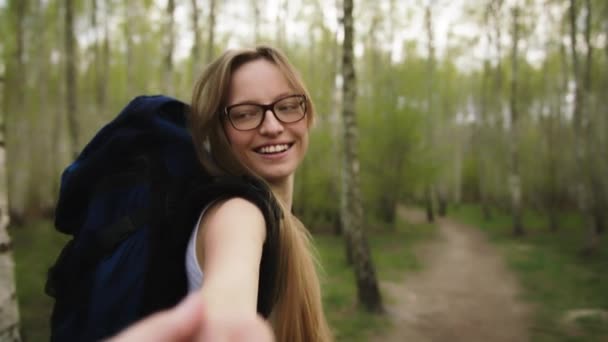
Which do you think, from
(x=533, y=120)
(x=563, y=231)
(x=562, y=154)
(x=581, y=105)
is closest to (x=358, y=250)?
(x=581, y=105)

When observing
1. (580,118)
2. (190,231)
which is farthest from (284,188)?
(580,118)

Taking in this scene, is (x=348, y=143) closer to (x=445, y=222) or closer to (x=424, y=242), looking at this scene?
(x=424, y=242)

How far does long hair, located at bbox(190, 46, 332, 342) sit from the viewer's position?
113 cm

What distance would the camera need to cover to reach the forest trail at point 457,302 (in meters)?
5.53

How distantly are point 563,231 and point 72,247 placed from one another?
17449mm

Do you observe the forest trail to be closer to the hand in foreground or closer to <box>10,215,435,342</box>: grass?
<box>10,215,435,342</box>: grass

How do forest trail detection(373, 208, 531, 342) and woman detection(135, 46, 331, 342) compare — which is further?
forest trail detection(373, 208, 531, 342)

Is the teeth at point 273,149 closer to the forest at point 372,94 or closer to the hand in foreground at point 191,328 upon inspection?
the hand in foreground at point 191,328

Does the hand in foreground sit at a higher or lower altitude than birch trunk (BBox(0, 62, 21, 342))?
higher

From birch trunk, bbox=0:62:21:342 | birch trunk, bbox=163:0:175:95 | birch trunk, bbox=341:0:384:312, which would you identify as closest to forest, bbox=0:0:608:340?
birch trunk, bbox=163:0:175:95

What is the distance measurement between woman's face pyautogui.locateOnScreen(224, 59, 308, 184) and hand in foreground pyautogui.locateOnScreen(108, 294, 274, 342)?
0.68 metres

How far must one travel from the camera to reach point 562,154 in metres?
18.2

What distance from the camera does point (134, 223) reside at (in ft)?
3.06

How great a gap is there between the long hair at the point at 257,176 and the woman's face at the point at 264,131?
0.09ft
